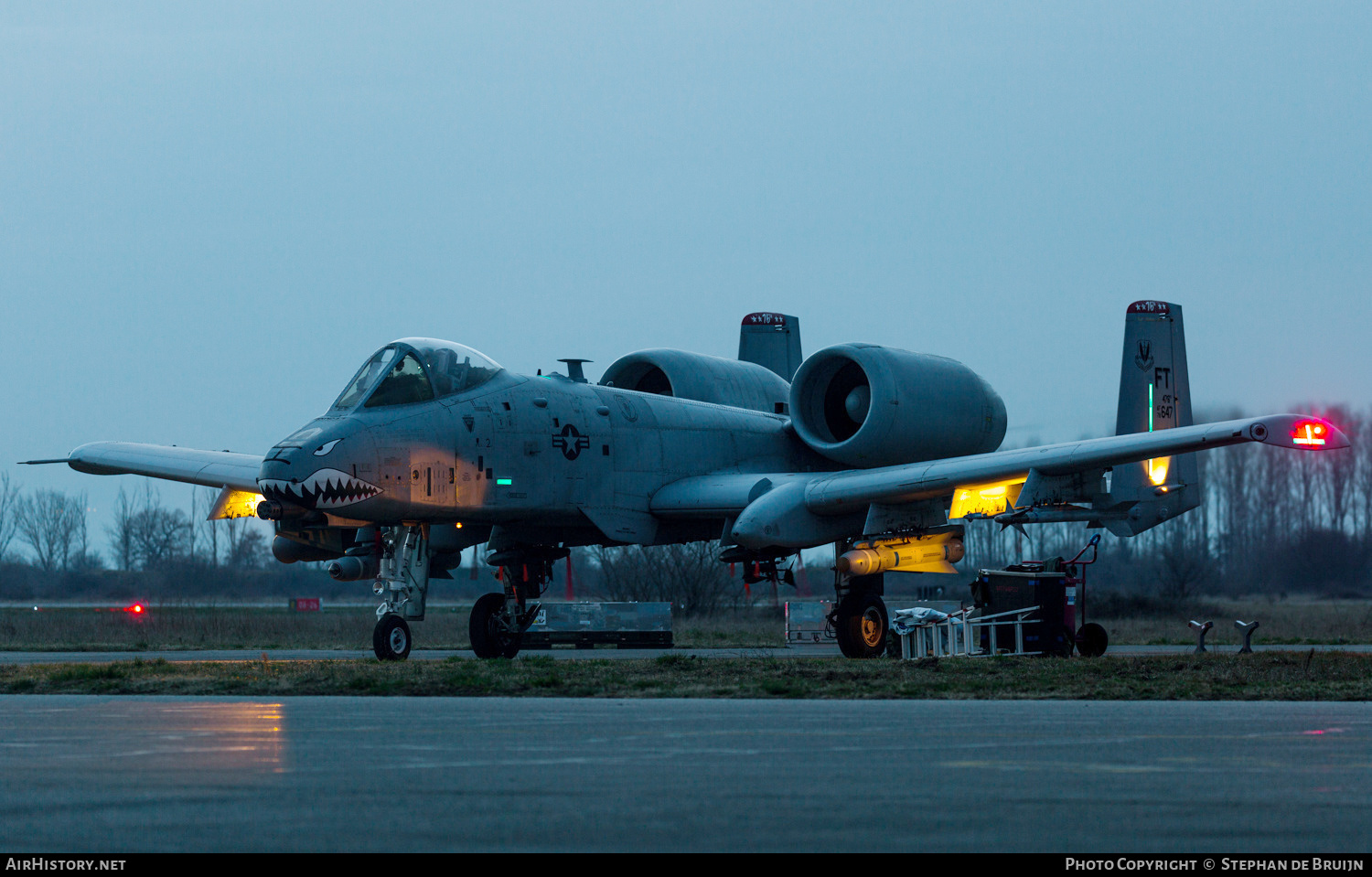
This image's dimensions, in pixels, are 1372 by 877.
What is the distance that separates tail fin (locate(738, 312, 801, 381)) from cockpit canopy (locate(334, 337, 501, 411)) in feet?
35.4

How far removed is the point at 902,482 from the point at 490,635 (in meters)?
6.14

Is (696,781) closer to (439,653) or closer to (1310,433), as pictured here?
(1310,433)

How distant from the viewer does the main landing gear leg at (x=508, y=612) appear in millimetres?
21828

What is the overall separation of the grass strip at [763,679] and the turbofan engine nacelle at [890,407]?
20.0ft

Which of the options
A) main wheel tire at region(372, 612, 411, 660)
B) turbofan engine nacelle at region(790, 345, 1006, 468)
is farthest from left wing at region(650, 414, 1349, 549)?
main wheel tire at region(372, 612, 411, 660)

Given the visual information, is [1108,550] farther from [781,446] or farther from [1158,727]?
[1158,727]

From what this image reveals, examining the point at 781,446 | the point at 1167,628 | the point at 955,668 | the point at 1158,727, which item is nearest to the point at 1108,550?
the point at 1167,628

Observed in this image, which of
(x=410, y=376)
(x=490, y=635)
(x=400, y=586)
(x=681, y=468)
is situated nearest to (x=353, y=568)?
(x=400, y=586)

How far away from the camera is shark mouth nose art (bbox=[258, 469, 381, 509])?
18.3m

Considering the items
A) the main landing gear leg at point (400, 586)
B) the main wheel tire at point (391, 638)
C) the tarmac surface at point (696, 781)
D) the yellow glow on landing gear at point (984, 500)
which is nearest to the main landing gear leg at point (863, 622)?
the yellow glow on landing gear at point (984, 500)

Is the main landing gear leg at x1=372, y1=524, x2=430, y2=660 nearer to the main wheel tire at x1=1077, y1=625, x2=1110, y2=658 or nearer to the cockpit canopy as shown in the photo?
the cockpit canopy

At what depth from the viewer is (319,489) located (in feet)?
60.4

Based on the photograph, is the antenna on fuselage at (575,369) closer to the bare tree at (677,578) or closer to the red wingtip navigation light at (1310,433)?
the red wingtip navigation light at (1310,433)

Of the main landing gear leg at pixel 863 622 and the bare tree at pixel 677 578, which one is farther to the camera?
the bare tree at pixel 677 578
